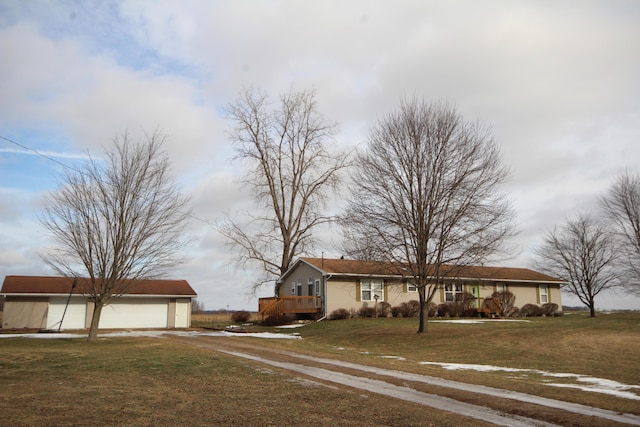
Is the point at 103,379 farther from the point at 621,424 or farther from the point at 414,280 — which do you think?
the point at 414,280

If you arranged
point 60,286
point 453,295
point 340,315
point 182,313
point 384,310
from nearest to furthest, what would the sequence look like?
point 340,315 → point 384,310 → point 60,286 → point 453,295 → point 182,313

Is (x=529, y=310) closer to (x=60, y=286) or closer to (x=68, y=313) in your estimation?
(x=68, y=313)

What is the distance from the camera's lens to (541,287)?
42281mm

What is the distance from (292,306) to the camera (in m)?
35.0

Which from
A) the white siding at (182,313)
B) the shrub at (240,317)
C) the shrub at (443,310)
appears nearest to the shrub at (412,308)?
the shrub at (443,310)

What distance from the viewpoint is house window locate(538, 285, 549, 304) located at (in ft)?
138

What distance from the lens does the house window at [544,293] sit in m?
42.1

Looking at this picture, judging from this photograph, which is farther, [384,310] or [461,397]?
[384,310]

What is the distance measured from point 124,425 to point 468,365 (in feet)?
35.3

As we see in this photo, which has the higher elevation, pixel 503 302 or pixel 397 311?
pixel 503 302

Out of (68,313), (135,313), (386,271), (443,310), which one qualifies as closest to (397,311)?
(443,310)

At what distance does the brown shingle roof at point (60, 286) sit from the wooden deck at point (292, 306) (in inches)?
308

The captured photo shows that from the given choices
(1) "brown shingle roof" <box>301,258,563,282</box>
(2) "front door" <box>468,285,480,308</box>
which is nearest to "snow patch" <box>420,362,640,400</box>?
(1) "brown shingle roof" <box>301,258,563,282</box>

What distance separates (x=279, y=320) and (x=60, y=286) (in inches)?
677
